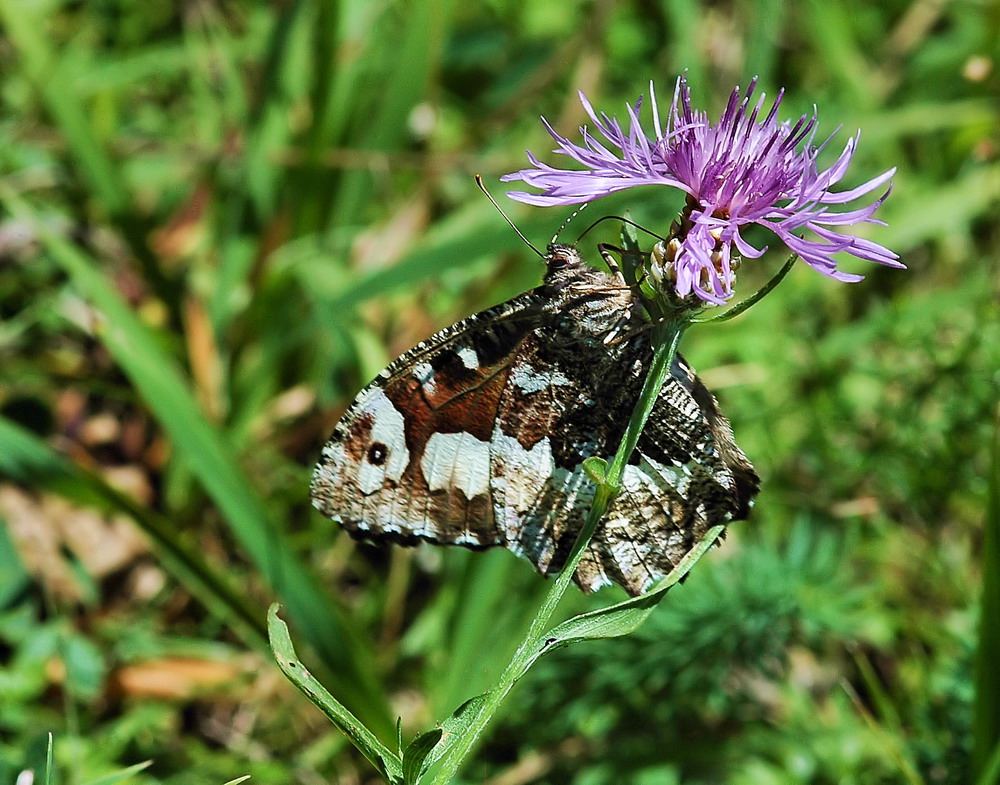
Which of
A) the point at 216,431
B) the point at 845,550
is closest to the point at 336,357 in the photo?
the point at 216,431

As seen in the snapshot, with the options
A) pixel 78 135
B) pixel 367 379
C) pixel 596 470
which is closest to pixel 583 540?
pixel 596 470

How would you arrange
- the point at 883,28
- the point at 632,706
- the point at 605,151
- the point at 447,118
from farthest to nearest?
the point at 883,28
the point at 447,118
the point at 632,706
the point at 605,151

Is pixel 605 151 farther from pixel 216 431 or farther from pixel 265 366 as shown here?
pixel 265 366

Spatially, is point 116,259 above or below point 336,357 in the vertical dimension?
above

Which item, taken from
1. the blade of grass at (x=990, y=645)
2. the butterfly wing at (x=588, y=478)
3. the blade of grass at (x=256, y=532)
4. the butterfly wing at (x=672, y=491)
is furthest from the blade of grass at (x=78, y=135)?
the blade of grass at (x=990, y=645)

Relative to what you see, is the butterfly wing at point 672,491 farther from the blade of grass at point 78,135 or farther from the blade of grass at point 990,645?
the blade of grass at point 78,135

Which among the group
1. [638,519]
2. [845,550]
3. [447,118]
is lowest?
[845,550]
